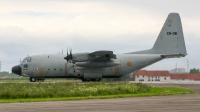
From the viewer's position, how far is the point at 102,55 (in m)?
46.9

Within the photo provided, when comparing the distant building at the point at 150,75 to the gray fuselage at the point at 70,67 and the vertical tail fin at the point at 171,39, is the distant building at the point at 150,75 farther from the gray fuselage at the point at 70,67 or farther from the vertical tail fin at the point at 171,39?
the gray fuselage at the point at 70,67

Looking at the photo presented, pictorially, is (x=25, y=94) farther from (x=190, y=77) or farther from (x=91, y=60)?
(x=190, y=77)

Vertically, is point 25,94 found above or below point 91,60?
below

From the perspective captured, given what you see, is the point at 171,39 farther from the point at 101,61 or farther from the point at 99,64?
the point at 99,64

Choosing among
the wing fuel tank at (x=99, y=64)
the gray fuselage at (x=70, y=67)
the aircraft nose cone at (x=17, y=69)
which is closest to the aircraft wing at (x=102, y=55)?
the wing fuel tank at (x=99, y=64)

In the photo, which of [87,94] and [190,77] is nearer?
[87,94]

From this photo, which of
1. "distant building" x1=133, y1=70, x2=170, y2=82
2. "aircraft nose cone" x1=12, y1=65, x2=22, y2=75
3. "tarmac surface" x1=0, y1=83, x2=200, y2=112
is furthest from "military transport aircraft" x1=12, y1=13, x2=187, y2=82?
"distant building" x1=133, y1=70, x2=170, y2=82

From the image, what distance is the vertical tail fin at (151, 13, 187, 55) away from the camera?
166ft

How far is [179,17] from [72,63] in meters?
15.4

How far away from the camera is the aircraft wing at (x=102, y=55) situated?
46244mm

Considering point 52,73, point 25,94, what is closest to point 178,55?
point 52,73

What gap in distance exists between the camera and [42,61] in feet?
161

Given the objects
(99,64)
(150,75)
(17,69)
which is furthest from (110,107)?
(150,75)

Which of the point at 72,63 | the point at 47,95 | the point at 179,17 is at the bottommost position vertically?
the point at 47,95
